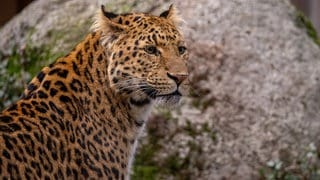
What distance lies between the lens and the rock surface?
9.67m

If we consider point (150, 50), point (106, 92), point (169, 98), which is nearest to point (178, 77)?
point (169, 98)

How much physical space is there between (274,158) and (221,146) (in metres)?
0.50

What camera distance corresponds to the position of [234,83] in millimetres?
9930

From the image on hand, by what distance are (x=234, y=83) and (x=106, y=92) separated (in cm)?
295

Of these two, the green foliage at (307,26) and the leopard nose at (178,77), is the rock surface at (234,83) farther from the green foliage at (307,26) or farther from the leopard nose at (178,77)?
the leopard nose at (178,77)

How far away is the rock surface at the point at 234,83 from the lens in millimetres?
9672

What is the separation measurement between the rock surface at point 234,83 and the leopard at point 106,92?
7.89ft

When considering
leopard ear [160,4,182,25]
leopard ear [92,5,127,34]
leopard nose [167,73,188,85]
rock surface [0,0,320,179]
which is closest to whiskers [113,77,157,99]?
leopard nose [167,73,188,85]

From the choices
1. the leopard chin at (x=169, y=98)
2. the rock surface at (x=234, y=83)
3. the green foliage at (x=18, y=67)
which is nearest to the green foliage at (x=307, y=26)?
the rock surface at (x=234, y=83)

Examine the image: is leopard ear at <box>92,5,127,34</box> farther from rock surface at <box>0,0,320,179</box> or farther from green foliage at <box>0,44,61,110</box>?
green foliage at <box>0,44,61,110</box>

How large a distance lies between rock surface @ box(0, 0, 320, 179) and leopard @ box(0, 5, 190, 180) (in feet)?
7.89

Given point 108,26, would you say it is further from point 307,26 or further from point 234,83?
point 307,26

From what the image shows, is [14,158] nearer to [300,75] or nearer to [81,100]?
[81,100]

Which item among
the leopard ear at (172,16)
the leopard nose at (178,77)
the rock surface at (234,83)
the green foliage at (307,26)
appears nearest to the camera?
the leopard nose at (178,77)
